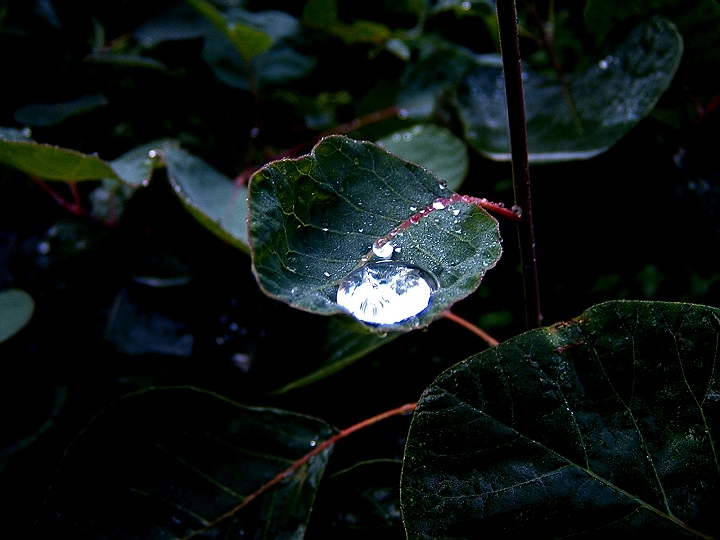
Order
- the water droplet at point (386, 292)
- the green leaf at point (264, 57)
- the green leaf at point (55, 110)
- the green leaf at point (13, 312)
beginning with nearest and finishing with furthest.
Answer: the water droplet at point (386, 292), the green leaf at point (13, 312), the green leaf at point (55, 110), the green leaf at point (264, 57)

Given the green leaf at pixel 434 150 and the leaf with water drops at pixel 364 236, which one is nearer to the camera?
the leaf with water drops at pixel 364 236

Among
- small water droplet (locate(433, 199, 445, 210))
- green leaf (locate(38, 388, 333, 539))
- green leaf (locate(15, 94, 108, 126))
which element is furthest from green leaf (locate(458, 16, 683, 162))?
green leaf (locate(15, 94, 108, 126))

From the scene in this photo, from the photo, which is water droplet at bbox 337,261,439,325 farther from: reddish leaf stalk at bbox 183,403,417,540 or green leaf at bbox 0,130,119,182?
green leaf at bbox 0,130,119,182

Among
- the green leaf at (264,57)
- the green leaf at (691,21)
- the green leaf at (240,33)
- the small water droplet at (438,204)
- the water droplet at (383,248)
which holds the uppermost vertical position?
the green leaf at (691,21)

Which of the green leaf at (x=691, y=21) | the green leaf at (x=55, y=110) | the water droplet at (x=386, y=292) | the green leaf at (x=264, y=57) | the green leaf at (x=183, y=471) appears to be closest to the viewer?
the water droplet at (x=386, y=292)

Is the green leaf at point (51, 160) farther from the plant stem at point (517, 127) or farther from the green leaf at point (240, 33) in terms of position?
the plant stem at point (517, 127)

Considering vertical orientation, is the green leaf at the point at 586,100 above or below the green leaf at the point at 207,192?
above

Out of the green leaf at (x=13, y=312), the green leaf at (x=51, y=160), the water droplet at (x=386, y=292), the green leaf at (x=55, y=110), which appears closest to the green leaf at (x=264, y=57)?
the green leaf at (x=55, y=110)

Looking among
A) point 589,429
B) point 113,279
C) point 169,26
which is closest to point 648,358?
point 589,429
